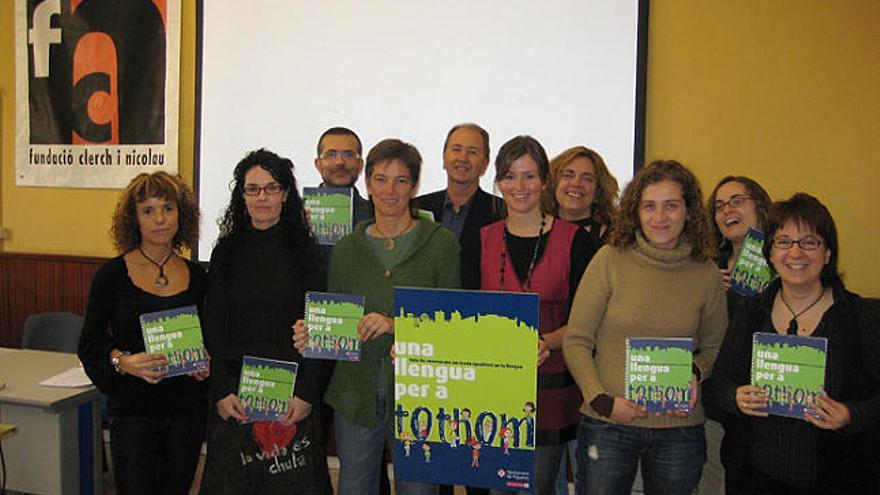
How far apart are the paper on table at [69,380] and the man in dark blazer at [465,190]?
1894mm

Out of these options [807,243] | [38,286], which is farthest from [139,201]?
[38,286]

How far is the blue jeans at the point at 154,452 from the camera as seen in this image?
90.8 inches

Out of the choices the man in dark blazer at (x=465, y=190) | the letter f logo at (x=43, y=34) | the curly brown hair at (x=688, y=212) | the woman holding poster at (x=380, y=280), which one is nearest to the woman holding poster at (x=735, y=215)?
the curly brown hair at (x=688, y=212)

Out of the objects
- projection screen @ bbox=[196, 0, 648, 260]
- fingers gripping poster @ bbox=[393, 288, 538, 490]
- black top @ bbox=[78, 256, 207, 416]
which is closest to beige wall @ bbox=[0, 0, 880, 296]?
projection screen @ bbox=[196, 0, 648, 260]

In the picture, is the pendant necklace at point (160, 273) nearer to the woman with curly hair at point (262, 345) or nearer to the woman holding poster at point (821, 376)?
the woman with curly hair at point (262, 345)

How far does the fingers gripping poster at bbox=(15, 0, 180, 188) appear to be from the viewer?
4.73 m

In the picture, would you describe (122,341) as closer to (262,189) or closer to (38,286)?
(262,189)

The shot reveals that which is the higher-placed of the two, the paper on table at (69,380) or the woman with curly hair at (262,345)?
the woman with curly hair at (262,345)

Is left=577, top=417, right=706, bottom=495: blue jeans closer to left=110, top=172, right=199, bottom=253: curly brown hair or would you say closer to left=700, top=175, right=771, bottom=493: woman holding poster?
left=700, top=175, right=771, bottom=493: woman holding poster

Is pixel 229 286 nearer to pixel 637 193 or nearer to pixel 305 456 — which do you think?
pixel 305 456

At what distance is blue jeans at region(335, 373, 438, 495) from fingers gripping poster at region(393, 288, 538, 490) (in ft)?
0.35

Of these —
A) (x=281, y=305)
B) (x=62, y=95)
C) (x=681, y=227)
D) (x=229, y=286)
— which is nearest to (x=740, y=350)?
(x=681, y=227)

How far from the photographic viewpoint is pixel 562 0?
3.95m

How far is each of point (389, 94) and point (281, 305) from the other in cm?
235
